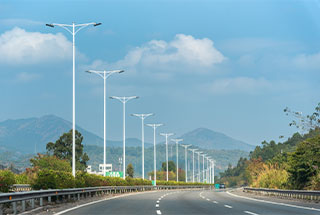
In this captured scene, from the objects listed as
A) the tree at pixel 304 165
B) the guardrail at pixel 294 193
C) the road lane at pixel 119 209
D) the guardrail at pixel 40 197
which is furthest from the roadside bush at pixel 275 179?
the road lane at pixel 119 209

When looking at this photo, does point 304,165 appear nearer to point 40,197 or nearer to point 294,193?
point 294,193

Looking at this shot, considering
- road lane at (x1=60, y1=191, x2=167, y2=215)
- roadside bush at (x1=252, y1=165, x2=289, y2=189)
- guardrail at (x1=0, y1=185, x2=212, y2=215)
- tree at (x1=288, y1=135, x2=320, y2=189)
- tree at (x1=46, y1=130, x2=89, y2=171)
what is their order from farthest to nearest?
tree at (x1=46, y1=130, x2=89, y2=171), roadside bush at (x1=252, y1=165, x2=289, y2=189), tree at (x1=288, y1=135, x2=320, y2=189), road lane at (x1=60, y1=191, x2=167, y2=215), guardrail at (x1=0, y1=185, x2=212, y2=215)

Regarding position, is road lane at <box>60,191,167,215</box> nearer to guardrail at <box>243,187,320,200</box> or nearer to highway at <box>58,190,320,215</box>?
highway at <box>58,190,320,215</box>

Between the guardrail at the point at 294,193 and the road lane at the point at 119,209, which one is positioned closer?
the road lane at the point at 119,209

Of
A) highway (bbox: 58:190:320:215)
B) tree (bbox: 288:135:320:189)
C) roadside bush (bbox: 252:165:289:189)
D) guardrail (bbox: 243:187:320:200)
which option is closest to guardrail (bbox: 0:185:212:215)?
highway (bbox: 58:190:320:215)

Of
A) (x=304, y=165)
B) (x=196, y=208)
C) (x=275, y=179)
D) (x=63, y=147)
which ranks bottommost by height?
(x=196, y=208)

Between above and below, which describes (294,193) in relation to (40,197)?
below

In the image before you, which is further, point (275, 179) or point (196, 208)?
point (275, 179)

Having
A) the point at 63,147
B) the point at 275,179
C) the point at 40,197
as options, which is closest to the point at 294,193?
the point at 275,179

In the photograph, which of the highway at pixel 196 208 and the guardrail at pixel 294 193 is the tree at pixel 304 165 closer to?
the guardrail at pixel 294 193

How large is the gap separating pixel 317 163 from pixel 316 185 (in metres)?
2.74

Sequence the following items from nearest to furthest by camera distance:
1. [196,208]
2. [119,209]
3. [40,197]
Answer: [119,209]
[40,197]
[196,208]

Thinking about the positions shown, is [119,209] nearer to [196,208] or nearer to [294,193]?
[196,208]

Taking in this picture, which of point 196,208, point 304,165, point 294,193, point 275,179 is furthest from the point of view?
point 275,179
